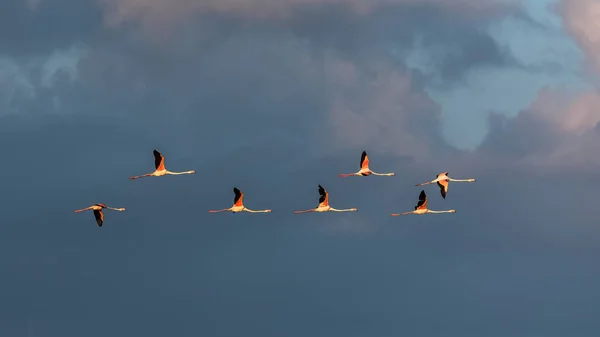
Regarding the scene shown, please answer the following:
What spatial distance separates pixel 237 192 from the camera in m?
180

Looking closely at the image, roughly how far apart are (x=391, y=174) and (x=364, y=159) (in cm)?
329

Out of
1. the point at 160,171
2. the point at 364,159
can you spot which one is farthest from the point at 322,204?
the point at 160,171

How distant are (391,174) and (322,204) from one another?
8.12 m

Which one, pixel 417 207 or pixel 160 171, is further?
pixel 417 207

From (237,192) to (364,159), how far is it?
45.6 ft

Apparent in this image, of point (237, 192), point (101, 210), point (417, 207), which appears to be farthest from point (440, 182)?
point (101, 210)

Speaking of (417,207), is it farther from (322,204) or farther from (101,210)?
(101,210)

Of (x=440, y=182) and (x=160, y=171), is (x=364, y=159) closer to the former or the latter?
(x=440, y=182)

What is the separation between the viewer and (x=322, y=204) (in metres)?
183

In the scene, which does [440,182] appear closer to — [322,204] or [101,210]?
[322,204]

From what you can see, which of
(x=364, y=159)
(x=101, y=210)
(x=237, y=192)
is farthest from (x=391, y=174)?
(x=101, y=210)

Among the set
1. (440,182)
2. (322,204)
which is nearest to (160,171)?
(322,204)

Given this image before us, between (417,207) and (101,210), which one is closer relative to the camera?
(101,210)

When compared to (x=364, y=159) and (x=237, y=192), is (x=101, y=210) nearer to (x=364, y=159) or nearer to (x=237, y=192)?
(x=237, y=192)
